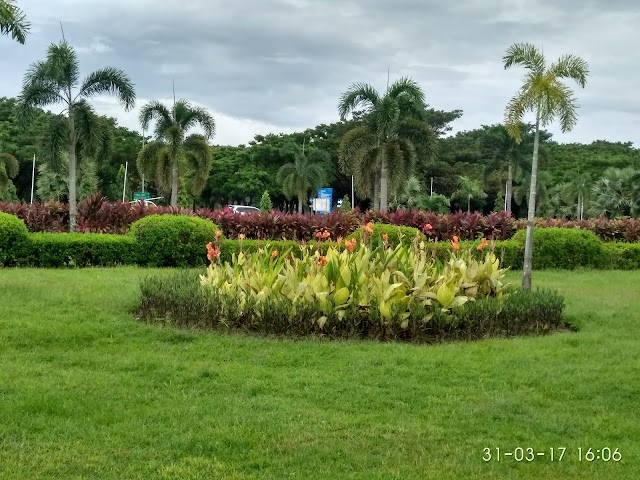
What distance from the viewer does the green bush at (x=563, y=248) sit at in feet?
49.2

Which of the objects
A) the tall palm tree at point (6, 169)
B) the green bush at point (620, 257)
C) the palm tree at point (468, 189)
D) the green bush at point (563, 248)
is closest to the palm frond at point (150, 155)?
the tall palm tree at point (6, 169)

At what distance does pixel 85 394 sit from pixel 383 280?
10.5 feet

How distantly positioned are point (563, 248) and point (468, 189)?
40.7 meters

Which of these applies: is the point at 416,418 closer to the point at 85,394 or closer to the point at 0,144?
the point at 85,394

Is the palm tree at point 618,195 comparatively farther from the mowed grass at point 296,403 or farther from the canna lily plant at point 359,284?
the mowed grass at point 296,403

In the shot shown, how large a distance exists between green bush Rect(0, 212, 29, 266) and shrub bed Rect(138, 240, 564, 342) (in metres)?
5.52

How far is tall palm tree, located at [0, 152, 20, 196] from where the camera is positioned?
37.2 meters

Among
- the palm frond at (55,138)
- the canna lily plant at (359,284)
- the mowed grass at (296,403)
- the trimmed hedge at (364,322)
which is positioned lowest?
the mowed grass at (296,403)

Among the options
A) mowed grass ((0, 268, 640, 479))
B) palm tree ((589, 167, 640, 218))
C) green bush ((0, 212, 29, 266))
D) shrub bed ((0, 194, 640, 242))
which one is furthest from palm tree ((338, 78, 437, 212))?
palm tree ((589, 167, 640, 218))

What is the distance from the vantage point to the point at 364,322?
6.96 metres

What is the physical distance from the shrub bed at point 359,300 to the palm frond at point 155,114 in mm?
18650

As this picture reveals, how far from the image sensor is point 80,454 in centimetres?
372

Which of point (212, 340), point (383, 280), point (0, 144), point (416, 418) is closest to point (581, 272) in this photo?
point (383, 280)

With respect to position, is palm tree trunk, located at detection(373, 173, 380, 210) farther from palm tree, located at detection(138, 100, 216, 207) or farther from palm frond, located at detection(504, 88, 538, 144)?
palm frond, located at detection(504, 88, 538, 144)
